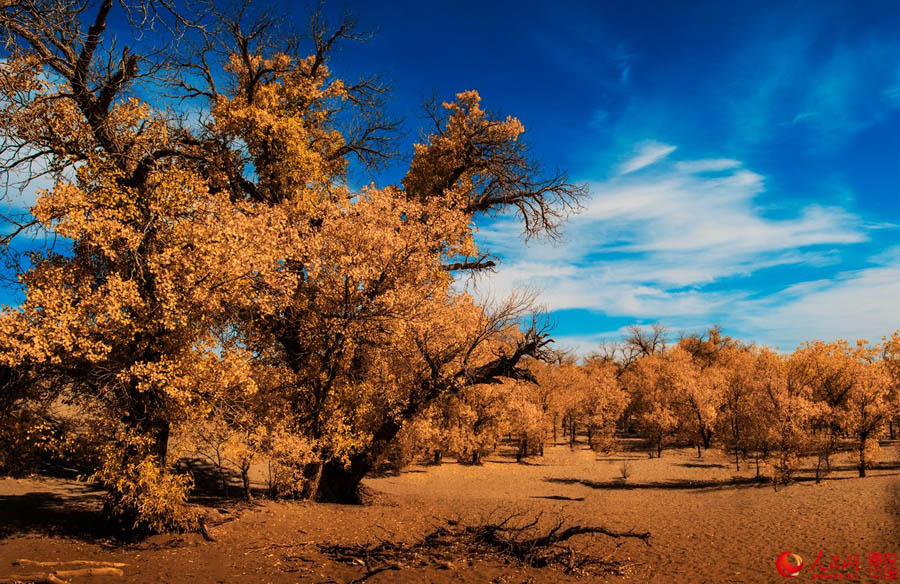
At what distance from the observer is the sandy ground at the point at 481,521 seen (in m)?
11.0

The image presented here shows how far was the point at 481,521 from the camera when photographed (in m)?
17.2

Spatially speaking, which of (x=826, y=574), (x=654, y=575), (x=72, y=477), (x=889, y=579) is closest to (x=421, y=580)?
(x=654, y=575)

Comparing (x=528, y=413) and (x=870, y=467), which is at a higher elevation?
(x=528, y=413)

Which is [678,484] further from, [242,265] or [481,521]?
[242,265]

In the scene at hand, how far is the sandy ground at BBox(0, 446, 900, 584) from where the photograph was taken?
1096 cm

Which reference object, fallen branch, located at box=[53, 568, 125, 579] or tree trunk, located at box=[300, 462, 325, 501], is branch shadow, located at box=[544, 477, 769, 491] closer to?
tree trunk, located at box=[300, 462, 325, 501]

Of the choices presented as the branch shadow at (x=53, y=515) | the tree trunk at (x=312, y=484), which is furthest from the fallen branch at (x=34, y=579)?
the tree trunk at (x=312, y=484)

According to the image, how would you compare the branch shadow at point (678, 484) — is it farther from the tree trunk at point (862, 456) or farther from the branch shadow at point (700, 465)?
the branch shadow at point (700, 465)

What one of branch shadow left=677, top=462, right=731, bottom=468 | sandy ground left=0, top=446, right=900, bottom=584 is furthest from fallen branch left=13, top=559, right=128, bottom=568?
branch shadow left=677, top=462, right=731, bottom=468

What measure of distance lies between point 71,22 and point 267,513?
13.5 m

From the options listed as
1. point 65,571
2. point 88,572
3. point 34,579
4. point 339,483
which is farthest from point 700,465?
point 34,579

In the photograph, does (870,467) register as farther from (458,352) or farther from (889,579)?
(458,352)

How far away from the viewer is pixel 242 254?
11852 millimetres

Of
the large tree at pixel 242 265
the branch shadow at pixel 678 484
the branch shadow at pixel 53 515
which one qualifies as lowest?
the branch shadow at pixel 678 484
